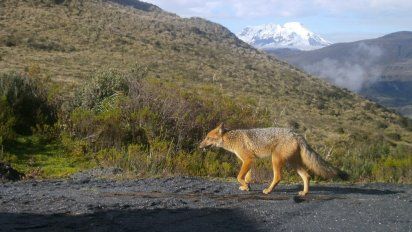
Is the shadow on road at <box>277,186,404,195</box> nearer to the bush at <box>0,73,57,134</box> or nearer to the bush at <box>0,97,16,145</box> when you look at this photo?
the bush at <box>0,97,16,145</box>

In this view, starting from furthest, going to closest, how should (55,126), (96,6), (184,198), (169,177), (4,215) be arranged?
(96,6) → (55,126) → (169,177) → (184,198) → (4,215)

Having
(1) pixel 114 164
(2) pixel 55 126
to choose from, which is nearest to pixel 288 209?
(1) pixel 114 164

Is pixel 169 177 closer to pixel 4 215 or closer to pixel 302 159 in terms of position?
pixel 302 159

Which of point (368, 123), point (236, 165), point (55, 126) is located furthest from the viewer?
point (368, 123)

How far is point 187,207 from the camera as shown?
8258 mm

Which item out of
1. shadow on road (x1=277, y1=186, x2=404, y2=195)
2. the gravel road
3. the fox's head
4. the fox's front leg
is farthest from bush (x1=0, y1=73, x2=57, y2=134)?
shadow on road (x1=277, y1=186, x2=404, y2=195)

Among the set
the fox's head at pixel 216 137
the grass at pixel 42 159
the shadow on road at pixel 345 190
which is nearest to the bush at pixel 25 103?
the grass at pixel 42 159

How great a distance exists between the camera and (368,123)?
4947 cm

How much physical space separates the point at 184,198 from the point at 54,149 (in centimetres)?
654

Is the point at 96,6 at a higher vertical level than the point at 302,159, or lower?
higher

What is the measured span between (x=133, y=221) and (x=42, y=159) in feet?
22.4

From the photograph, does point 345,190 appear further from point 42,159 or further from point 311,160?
point 42,159

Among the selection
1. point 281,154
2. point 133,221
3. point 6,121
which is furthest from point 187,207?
point 6,121

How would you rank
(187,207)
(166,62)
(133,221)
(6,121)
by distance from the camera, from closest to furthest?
1. (133,221)
2. (187,207)
3. (6,121)
4. (166,62)
